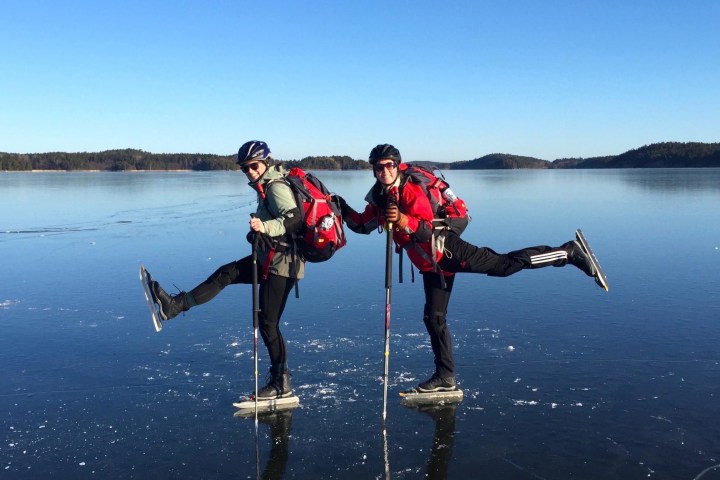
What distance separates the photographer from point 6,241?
43.8 feet

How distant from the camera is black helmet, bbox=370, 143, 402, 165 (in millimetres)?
4809

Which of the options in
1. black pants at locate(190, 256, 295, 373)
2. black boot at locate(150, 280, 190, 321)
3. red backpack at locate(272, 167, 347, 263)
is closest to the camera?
red backpack at locate(272, 167, 347, 263)

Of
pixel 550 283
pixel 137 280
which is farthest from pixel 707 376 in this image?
pixel 137 280

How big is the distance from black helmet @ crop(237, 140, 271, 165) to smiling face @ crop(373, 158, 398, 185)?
88 centimetres

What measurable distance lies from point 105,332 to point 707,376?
227 inches

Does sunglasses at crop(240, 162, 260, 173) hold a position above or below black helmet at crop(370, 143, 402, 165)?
below

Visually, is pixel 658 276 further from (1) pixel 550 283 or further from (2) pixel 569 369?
(2) pixel 569 369

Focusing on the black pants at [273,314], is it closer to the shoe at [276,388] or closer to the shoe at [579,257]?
the shoe at [276,388]

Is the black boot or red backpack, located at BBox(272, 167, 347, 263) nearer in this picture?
red backpack, located at BBox(272, 167, 347, 263)

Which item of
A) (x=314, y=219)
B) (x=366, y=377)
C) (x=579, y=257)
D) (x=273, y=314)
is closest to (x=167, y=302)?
(x=273, y=314)

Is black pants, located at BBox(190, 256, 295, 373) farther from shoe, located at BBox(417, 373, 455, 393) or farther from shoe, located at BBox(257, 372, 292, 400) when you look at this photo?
shoe, located at BBox(417, 373, 455, 393)

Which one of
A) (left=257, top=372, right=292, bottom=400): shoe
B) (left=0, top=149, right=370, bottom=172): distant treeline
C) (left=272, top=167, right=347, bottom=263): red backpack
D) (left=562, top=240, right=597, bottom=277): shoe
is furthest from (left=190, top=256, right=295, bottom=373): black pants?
(left=0, top=149, right=370, bottom=172): distant treeline

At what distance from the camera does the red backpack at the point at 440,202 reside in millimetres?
4949

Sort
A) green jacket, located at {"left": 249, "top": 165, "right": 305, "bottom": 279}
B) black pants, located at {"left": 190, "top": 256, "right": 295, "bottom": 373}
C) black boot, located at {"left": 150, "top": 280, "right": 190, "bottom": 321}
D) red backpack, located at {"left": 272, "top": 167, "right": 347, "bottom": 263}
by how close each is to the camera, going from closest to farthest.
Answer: green jacket, located at {"left": 249, "top": 165, "right": 305, "bottom": 279} → red backpack, located at {"left": 272, "top": 167, "right": 347, "bottom": 263} → black pants, located at {"left": 190, "top": 256, "right": 295, "bottom": 373} → black boot, located at {"left": 150, "top": 280, "right": 190, "bottom": 321}
